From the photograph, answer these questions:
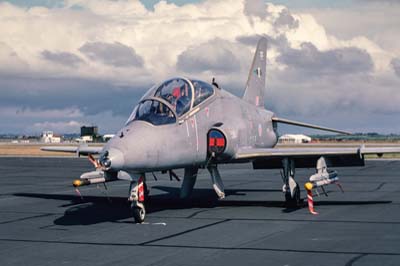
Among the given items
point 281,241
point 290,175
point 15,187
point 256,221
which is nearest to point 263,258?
point 281,241

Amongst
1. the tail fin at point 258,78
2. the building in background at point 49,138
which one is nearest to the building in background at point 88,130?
the building in background at point 49,138

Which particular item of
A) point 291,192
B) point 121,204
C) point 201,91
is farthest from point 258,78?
point 121,204

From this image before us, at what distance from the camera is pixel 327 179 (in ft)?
67.5

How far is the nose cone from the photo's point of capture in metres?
15.3

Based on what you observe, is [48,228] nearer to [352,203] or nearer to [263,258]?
[263,258]

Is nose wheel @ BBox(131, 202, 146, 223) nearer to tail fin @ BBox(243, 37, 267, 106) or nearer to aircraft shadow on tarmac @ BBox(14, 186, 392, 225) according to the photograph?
aircraft shadow on tarmac @ BBox(14, 186, 392, 225)

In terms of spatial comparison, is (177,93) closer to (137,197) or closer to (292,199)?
(137,197)

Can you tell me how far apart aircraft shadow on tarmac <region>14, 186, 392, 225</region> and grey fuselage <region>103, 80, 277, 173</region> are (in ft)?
6.75

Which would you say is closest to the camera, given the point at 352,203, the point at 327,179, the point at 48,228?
the point at 48,228

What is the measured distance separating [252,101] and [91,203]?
8.38m

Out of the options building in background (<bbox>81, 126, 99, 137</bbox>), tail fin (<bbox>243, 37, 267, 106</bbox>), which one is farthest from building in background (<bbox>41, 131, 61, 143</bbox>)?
tail fin (<bbox>243, 37, 267, 106</bbox>)

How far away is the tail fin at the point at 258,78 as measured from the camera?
2746 centimetres

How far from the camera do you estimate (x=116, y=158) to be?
1539cm

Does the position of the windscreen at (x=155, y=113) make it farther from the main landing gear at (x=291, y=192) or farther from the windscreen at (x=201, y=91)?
the main landing gear at (x=291, y=192)
